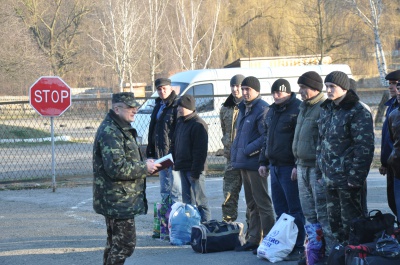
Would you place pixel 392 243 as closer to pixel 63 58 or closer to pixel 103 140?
pixel 103 140

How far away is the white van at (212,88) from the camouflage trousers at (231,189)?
24.5 ft

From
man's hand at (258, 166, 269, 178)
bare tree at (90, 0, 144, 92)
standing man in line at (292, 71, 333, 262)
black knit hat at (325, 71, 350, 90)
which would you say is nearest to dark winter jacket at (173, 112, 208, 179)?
man's hand at (258, 166, 269, 178)

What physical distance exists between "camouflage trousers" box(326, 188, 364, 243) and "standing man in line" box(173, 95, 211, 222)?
239 cm

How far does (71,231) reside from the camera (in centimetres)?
957

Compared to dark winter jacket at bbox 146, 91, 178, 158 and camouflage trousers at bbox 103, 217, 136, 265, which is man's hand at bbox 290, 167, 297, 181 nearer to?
camouflage trousers at bbox 103, 217, 136, 265

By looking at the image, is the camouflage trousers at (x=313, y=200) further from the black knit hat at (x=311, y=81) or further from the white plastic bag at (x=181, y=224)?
the white plastic bag at (x=181, y=224)

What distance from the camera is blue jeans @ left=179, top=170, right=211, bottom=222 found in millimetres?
8805

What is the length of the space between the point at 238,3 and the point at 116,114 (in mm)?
41643

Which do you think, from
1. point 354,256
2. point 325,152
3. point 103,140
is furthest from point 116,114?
point 354,256

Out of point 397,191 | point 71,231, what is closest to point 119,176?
point 397,191

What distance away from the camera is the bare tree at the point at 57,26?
48906 millimetres

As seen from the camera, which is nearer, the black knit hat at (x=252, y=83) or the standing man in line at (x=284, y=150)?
the standing man in line at (x=284, y=150)

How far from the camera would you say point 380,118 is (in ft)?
72.0

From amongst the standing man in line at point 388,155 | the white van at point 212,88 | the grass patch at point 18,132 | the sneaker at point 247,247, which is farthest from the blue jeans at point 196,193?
the grass patch at point 18,132
